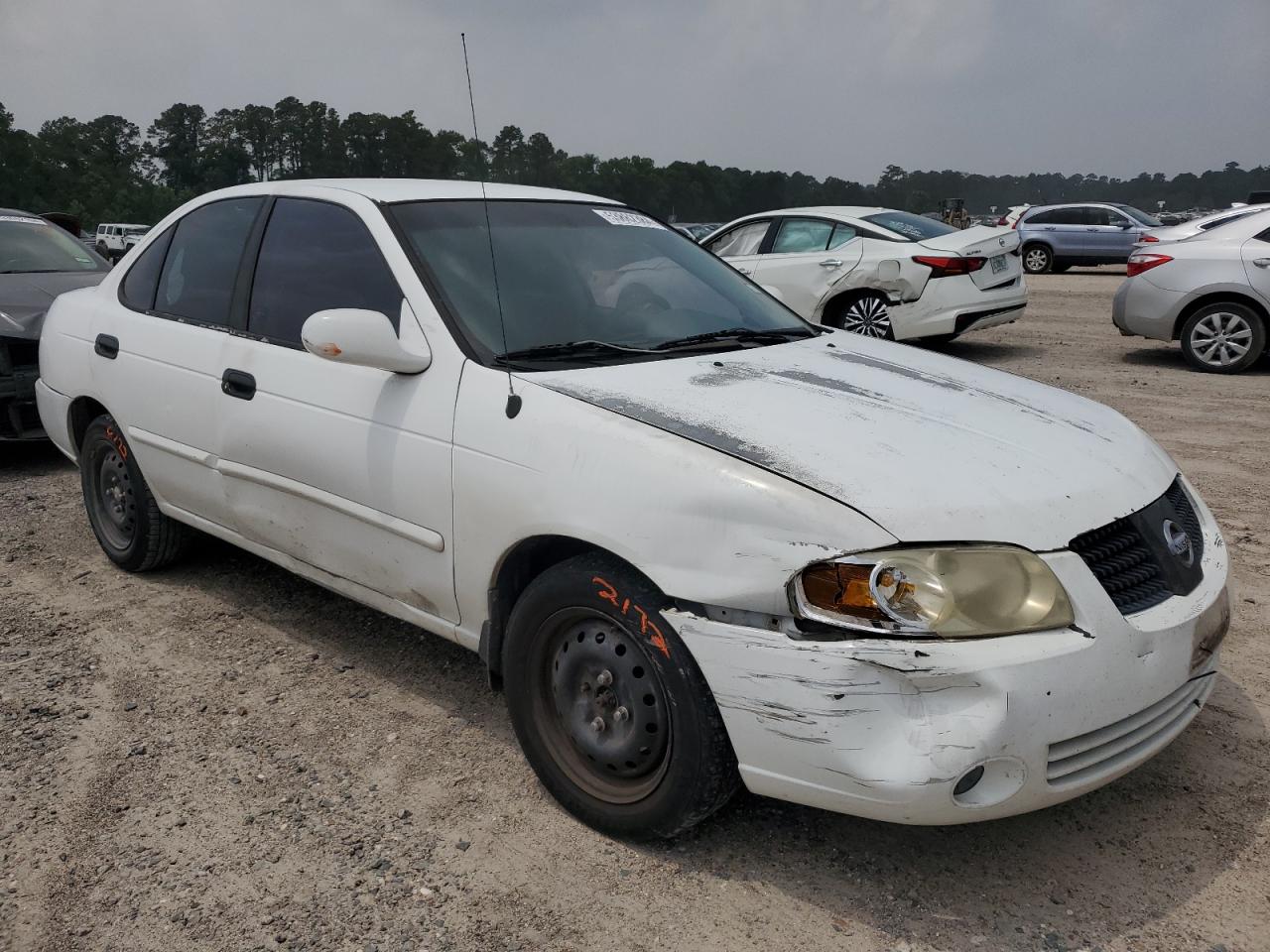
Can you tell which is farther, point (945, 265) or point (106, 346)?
point (945, 265)

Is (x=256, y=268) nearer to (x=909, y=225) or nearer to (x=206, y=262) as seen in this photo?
(x=206, y=262)

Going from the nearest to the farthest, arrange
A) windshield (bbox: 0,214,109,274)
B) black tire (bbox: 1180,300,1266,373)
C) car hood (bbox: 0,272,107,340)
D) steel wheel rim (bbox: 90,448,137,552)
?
steel wheel rim (bbox: 90,448,137,552) < car hood (bbox: 0,272,107,340) < windshield (bbox: 0,214,109,274) < black tire (bbox: 1180,300,1266,373)

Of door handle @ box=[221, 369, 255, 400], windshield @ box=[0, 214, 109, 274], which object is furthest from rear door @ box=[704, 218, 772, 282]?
door handle @ box=[221, 369, 255, 400]

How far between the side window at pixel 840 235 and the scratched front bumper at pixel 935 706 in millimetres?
8115

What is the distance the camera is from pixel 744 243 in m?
10.7

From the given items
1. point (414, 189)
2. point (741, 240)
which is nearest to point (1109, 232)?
point (741, 240)

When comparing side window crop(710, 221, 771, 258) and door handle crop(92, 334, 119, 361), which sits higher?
side window crop(710, 221, 771, 258)

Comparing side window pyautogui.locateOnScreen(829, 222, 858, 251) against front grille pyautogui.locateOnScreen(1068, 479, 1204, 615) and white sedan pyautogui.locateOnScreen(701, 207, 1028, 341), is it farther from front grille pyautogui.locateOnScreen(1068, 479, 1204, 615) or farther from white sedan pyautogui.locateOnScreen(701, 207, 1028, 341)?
front grille pyautogui.locateOnScreen(1068, 479, 1204, 615)

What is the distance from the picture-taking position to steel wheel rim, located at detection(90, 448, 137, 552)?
447 centimetres

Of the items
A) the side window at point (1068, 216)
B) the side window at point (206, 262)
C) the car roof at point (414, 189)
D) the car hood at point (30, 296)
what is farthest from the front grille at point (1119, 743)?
the side window at point (1068, 216)

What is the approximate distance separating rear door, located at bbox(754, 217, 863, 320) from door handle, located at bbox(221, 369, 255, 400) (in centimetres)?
687

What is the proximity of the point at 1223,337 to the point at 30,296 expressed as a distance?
944cm

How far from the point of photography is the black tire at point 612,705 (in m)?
2.41

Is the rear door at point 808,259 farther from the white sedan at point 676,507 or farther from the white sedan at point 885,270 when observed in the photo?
the white sedan at point 676,507
